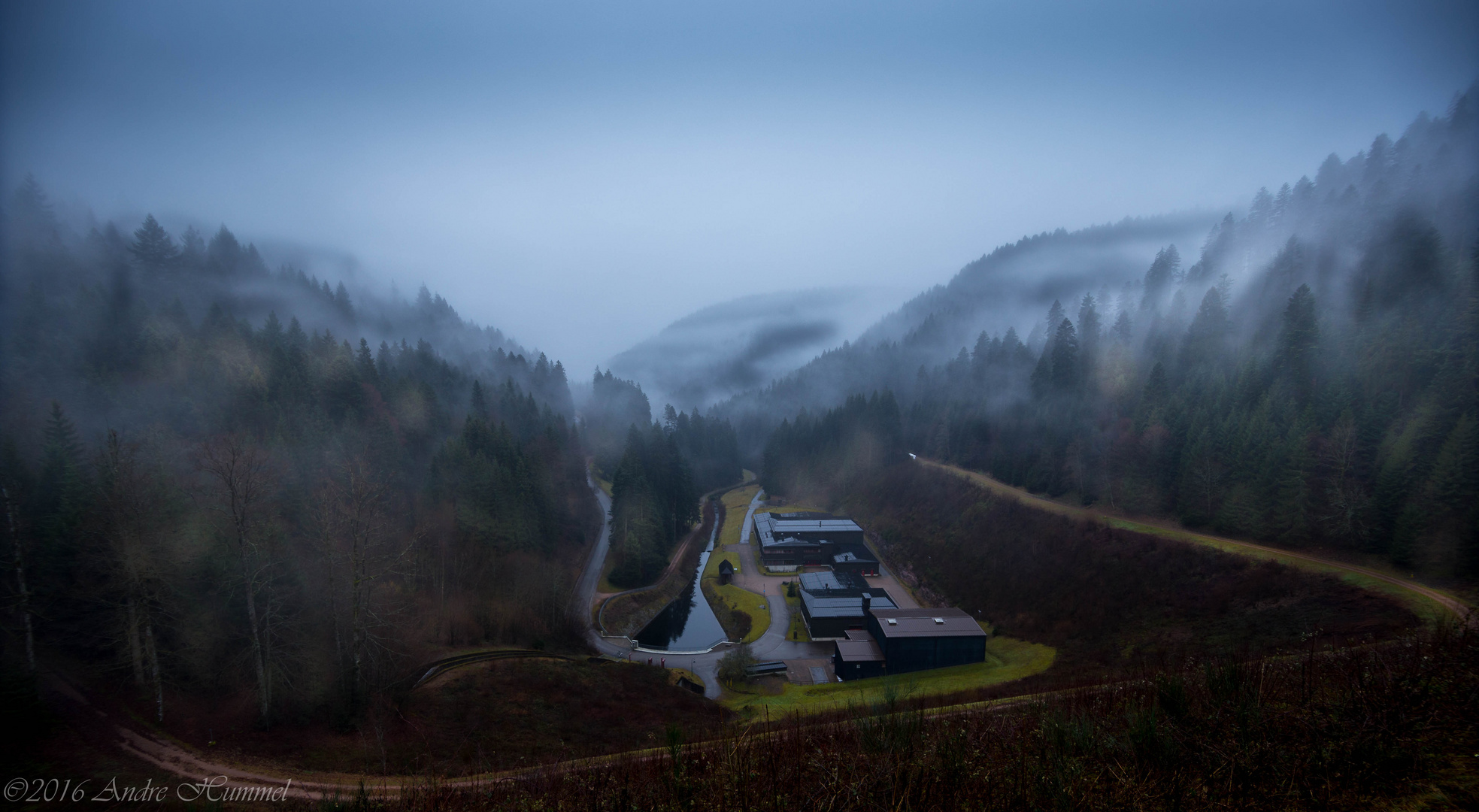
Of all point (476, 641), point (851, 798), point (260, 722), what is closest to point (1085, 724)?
point (851, 798)

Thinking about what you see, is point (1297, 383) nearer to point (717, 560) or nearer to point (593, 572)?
point (717, 560)

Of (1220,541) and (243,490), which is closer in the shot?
(243,490)

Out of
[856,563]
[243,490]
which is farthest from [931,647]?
[243,490]

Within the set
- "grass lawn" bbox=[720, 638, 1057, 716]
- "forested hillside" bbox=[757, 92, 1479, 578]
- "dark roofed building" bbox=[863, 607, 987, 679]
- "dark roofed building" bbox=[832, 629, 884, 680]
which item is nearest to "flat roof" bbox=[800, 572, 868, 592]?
"dark roofed building" bbox=[832, 629, 884, 680]

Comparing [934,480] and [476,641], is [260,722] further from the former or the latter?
[934,480]

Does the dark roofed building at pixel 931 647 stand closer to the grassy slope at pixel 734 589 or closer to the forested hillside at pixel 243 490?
the grassy slope at pixel 734 589

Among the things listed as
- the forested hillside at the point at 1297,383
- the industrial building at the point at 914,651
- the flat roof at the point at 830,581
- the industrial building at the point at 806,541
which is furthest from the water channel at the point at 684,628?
the forested hillside at the point at 1297,383

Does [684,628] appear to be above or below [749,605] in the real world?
below
